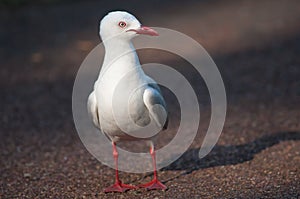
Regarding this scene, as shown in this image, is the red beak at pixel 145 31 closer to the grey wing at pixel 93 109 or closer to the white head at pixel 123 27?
the white head at pixel 123 27

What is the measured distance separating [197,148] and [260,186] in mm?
1474

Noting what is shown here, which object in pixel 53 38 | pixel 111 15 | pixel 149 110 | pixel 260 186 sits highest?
pixel 111 15

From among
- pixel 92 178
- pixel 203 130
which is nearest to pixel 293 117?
pixel 203 130

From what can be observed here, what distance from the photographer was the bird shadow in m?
5.90

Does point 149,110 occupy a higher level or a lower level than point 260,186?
higher

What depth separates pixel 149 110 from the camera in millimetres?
4965

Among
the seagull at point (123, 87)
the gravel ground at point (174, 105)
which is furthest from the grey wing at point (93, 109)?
the gravel ground at point (174, 105)

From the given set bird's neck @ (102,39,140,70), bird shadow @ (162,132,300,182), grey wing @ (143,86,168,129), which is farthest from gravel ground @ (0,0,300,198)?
bird's neck @ (102,39,140,70)

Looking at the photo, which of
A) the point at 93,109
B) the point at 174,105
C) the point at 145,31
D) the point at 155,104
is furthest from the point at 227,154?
the point at 174,105

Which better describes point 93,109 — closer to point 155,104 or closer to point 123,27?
point 155,104

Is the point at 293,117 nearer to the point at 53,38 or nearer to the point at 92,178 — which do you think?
the point at 92,178

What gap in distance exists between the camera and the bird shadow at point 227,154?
590 centimetres

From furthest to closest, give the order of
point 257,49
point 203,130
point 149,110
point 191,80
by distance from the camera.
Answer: point 257,49 < point 191,80 < point 203,130 < point 149,110

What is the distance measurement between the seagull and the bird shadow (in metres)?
0.89
